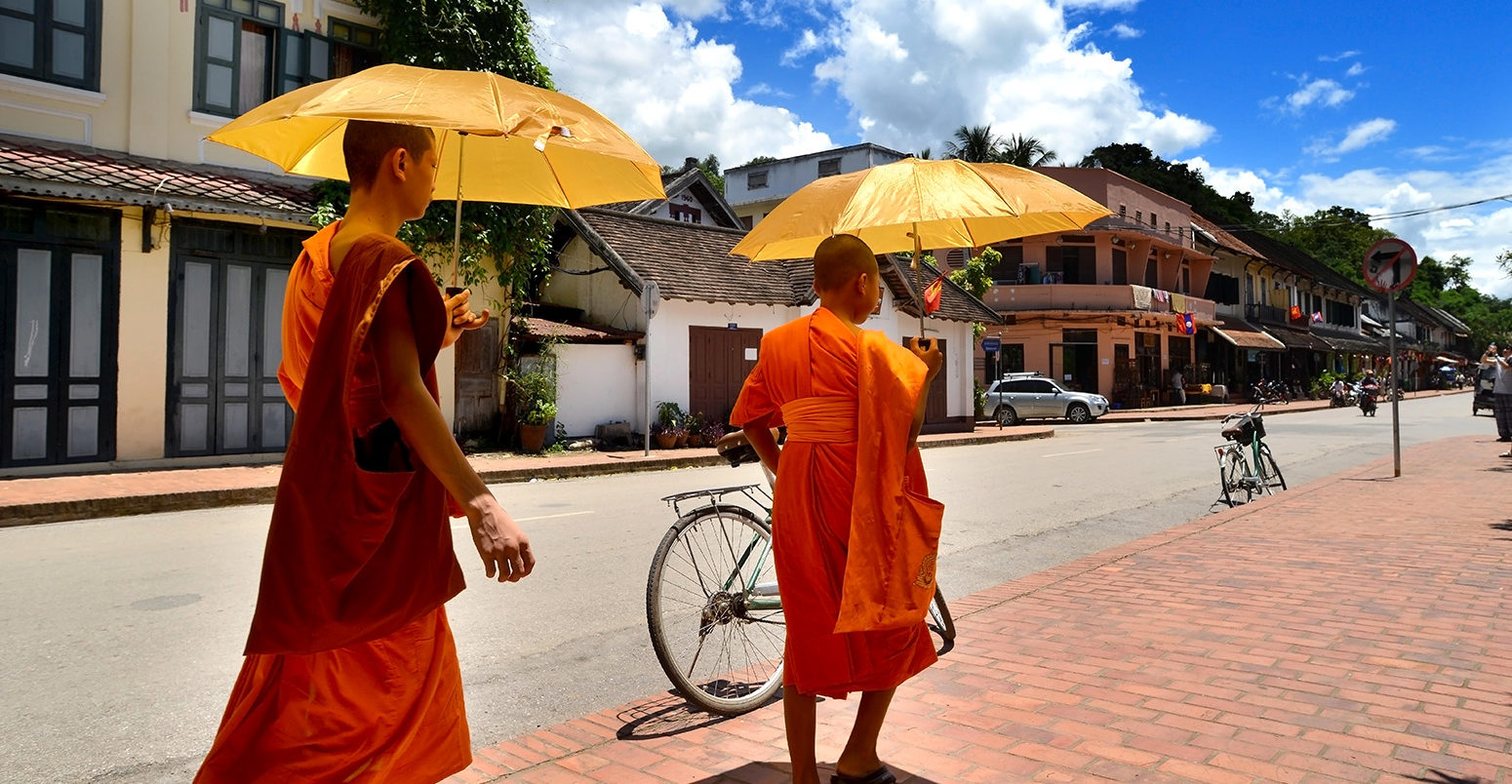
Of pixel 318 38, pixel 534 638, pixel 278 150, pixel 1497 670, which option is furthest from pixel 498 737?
pixel 318 38

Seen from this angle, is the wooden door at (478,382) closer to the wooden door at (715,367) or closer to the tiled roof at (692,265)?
the tiled roof at (692,265)

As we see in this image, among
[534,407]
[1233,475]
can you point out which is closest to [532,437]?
[534,407]

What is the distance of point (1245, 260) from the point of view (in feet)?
169

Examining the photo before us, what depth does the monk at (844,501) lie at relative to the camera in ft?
9.53

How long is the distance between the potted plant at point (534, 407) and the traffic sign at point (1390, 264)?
40.7 ft

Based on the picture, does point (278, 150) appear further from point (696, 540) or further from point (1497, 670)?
point (1497, 670)

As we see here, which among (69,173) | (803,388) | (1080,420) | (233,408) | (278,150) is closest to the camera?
(803,388)

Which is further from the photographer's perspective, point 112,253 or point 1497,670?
point 112,253

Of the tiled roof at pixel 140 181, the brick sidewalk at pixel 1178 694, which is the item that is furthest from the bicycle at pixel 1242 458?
the tiled roof at pixel 140 181

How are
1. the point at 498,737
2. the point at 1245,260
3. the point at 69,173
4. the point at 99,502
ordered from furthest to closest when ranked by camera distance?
1. the point at 1245,260
2. the point at 69,173
3. the point at 99,502
4. the point at 498,737

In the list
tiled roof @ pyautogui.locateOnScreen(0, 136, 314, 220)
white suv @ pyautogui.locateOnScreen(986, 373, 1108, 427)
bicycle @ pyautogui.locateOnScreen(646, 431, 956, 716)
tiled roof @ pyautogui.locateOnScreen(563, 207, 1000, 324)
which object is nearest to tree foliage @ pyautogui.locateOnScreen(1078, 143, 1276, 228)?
white suv @ pyautogui.locateOnScreen(986, 373, 1108, 427)

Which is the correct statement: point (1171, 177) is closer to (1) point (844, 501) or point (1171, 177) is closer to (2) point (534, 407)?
(2) point (534, 407)

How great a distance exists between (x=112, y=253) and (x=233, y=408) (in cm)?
258

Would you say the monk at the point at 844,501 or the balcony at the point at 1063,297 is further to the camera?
the balcony at the point at 1063,297
